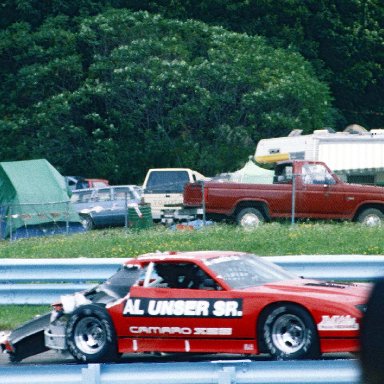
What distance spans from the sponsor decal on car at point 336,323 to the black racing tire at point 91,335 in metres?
1.99

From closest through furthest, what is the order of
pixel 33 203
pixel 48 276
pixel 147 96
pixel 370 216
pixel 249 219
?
pixel 48 276, pixel 370 216, pixel 249 219, pixel 33 203, pixel 147 96

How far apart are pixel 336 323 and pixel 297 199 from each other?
13546 mm

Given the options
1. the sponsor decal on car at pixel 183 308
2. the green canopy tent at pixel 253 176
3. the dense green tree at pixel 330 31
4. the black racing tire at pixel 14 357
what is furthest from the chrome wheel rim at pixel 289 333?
the dense green tree at pixel 330 31

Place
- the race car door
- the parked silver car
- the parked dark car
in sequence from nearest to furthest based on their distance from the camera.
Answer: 1. the race car door
2. the parked silver car
3. the parked dark car

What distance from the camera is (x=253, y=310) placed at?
9.97 m

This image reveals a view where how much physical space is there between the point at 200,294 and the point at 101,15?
34428mm

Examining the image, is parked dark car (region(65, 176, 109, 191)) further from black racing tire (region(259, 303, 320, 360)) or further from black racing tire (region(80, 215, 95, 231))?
black racing tire (region(259, 303, 320, 360))

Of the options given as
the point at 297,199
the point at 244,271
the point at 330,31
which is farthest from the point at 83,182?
the point at 244,271

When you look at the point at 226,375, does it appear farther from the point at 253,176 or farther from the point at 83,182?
the point at 83,182

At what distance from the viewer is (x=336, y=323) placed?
9.66 meters

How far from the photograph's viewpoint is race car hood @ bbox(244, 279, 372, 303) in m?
9.90

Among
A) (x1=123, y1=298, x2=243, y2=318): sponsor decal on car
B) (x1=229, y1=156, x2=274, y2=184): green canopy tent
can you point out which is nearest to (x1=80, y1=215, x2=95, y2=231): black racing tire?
(x1=229, y1=156, x2=274, y2=184): green canopy tent

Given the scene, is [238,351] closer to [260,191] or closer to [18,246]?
[18,246]

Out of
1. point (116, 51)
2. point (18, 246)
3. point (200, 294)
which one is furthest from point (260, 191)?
point (116, 51)
